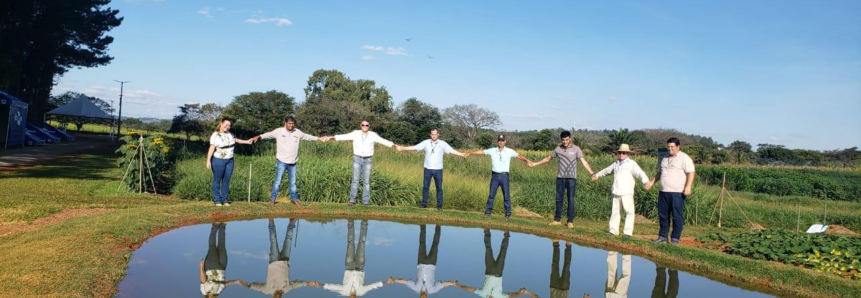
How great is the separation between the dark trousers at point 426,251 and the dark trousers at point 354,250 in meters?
0.76

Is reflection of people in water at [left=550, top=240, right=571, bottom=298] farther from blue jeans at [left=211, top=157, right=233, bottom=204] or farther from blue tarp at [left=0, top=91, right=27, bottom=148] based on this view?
blue tarp at [left=0, top=91, right=27, bottom=148]

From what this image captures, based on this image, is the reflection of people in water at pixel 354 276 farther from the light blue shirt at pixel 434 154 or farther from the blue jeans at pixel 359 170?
the light blue shirt at pixel 434 154

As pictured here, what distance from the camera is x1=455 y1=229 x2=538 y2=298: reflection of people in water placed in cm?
604

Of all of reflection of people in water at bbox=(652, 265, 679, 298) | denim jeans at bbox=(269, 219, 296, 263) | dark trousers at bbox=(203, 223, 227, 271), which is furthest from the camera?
denim jeans at bbox=(269, 219, 296, 263)

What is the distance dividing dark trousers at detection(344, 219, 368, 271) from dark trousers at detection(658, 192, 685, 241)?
4.71 meters

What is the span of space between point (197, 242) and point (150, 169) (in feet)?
20.9

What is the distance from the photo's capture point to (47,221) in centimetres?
838

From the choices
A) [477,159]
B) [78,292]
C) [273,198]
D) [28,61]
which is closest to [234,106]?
[28,61]

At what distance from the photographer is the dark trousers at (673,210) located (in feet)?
29.6

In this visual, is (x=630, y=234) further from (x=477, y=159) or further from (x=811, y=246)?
(x=477, y=159)

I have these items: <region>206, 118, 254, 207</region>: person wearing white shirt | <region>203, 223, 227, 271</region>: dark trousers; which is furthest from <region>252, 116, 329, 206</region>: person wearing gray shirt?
<region>203, 223, 227, 271</region>: dark trousers

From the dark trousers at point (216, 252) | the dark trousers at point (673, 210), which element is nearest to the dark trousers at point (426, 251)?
the dark trousers at point (216, 252)

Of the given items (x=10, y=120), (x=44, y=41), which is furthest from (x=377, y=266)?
(x=44, y=41)

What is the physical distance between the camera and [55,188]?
12.4 m
